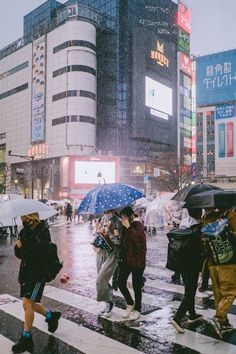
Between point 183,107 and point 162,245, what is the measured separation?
83164 millimetres

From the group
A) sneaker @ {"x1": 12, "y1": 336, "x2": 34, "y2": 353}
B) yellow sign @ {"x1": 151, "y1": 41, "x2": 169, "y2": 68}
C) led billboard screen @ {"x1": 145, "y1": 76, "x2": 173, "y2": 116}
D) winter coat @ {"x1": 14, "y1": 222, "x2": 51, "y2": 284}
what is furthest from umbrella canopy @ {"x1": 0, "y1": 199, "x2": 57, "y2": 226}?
yellow sign @ {"x1": 151, "y1": 41, "x2": 169, "y2": 68}

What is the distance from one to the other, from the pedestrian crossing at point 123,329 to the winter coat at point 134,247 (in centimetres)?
88

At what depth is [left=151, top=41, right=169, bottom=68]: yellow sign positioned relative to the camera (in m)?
84.8

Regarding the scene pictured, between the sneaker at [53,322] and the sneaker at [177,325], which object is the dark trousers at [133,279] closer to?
the sneaker at [177,325]

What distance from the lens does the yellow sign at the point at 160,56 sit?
84750 millimetres

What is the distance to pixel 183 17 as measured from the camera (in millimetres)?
97812

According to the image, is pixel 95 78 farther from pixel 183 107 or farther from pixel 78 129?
pixel 183 107

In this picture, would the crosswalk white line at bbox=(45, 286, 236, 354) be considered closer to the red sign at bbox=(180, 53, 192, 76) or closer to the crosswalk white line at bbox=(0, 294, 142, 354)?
the crosswalk white line at bbox=(0, 294, 142, 354)

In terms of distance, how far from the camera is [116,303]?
23.4 ft

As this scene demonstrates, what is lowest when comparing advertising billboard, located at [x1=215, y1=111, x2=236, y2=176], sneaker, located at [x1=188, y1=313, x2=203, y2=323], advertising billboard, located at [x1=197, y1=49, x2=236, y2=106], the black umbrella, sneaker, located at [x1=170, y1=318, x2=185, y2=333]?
sneaker, located at [x1=188, y1=313, x2=203, y2=323]

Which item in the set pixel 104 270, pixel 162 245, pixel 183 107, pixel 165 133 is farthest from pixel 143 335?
pixel 183 107

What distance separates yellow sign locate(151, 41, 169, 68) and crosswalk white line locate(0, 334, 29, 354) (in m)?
83.9

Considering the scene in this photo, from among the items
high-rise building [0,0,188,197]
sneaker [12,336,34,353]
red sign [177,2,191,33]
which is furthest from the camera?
red sign [177,2,191,33]

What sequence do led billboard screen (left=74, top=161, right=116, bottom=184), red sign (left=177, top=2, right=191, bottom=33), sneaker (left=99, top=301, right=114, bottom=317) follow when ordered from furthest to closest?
red sign (left=177, top=2, right=191, bottom=33) → led billboard screen (left=74, top=161, right=116, bottom=184) → sneaker (left=99, top=301, right=114, bottom=317)
